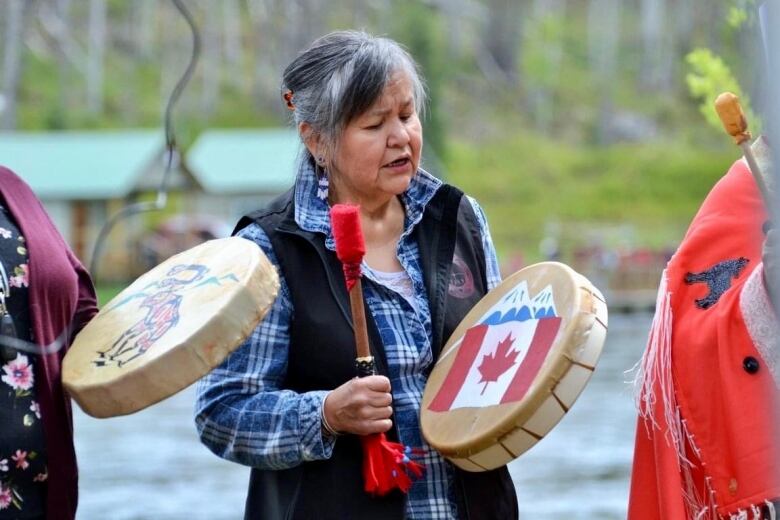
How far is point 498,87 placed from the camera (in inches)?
2488

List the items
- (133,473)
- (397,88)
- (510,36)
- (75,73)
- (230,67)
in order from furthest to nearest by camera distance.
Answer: (510,36) < (230,67) < (75,73) < (133,473) < (397,88)

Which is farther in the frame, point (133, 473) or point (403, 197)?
point (133, 473)

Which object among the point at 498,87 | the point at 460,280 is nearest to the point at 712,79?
the point at 460,280

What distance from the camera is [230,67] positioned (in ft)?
200

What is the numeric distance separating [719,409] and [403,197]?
2.57 ft

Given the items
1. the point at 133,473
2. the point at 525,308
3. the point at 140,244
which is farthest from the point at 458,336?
the point at 140,244

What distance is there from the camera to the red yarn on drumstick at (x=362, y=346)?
261 cm

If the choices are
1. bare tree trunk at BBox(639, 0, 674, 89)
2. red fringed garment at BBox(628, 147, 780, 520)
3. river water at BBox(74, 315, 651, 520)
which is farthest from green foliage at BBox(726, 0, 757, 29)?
bare tree trunk at BBox(639, 0, 674, 89)

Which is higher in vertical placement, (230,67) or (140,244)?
(230,67)

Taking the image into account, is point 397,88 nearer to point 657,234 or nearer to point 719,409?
point 719,409

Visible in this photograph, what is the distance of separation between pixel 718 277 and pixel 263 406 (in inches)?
37.3

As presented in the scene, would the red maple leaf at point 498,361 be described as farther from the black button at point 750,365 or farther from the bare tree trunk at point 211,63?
the bare tree trunk at point 211,63

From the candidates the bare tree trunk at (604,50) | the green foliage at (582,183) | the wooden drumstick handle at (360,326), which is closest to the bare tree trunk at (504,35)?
the bare tree trunk at (604,50)

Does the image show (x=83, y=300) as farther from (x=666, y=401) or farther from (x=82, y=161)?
(x=82, y=161)
